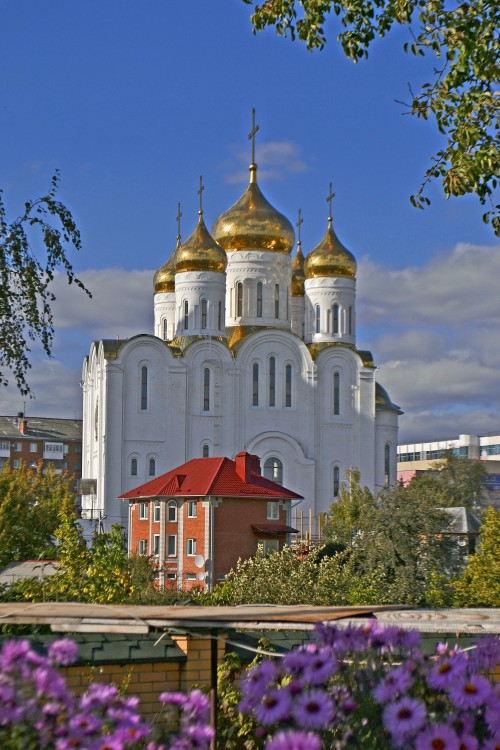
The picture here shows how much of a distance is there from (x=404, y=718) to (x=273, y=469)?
50006 mm

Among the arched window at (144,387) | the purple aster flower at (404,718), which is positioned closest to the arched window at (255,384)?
the arched window at (144,387)

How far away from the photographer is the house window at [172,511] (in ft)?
133

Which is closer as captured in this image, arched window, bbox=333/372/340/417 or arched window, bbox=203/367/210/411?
arched window, bbox=203/367/210/411

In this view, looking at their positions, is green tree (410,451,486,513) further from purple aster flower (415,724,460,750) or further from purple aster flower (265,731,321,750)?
purple aster flower (265,731,321,750)

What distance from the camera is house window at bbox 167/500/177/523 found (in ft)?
133

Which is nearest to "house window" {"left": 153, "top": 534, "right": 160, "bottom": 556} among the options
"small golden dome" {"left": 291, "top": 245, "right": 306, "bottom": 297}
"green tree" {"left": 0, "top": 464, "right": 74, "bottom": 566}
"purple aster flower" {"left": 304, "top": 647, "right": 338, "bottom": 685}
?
"green tree" {"left": 0, "top": 464, "right": 74, "bottom": 566}

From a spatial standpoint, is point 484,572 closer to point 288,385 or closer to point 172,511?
point 172,511

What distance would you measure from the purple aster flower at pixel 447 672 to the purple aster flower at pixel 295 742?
0.50 meters

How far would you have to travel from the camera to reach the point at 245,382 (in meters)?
53.6

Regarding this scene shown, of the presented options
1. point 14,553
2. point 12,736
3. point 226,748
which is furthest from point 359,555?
point 12,736

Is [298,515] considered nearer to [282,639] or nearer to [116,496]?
[116,496]

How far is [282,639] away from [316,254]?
170 feet

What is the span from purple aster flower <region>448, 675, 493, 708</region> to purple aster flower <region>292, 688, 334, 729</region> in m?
0.37

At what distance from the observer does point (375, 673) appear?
12.2 feet
